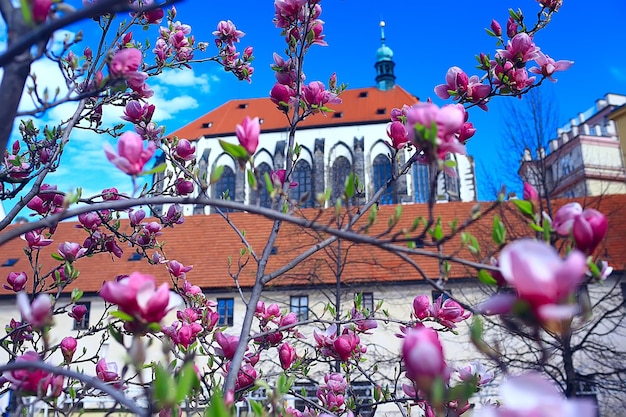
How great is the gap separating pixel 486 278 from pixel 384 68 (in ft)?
140

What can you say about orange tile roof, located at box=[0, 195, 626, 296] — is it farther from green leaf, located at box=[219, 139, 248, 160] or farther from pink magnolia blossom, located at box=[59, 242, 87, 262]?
green leaf, located at box=[219, 139, 248, 160]

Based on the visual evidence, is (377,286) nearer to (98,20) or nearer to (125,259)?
(125,259)

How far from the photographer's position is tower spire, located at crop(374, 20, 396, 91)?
41000 mm

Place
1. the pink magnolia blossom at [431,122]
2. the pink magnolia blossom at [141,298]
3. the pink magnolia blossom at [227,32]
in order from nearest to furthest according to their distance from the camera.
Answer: the pink magnolia blossom at [141,298] → the pink magnolia blossom at [431,122] → the pink magnolia blossom at [227,32]

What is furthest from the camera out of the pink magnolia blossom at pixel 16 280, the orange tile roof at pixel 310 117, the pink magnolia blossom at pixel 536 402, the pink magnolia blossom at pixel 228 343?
the orange tile roof at pixel 310 117

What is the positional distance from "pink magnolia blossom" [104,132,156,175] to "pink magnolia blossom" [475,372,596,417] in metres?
0.90

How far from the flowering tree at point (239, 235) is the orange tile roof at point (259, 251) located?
39.0ft

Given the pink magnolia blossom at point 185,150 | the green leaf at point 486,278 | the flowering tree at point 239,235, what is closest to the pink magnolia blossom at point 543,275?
the flowering tree at point 239,235

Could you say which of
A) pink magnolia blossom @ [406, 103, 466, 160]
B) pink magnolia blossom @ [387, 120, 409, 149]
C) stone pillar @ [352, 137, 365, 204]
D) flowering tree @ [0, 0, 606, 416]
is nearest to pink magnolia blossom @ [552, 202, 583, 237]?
flowering tree @ [0, 0, 606, 416]

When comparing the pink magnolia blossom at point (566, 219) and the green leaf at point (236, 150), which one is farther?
the green leaf at point (236, 150)

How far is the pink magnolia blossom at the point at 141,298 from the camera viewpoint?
1004 mm

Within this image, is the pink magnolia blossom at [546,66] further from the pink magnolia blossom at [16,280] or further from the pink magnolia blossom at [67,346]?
the pink magnolia blossom at [16,280]

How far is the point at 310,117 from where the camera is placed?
115 feet

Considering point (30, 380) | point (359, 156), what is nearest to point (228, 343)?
point (30, 380)
